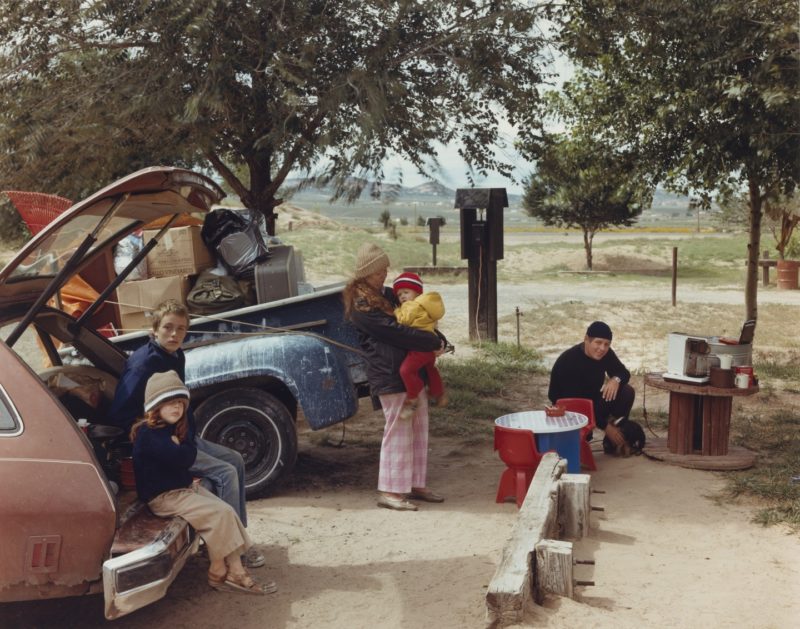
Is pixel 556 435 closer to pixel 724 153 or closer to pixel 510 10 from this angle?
pixel 510 10

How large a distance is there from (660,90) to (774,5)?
1.73m

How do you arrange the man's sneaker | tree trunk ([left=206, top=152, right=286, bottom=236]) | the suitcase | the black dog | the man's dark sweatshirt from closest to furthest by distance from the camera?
the man's sneaker < the suitcase < the man's dark sweatshirt < the black dog < tree trunk ([left=206, top=152, right=286, bottom=236])

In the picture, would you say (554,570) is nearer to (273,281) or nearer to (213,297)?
(273,281)

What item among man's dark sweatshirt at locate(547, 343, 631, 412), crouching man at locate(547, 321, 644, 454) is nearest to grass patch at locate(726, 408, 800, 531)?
crouching man at locate(547, 321, 644, 454)

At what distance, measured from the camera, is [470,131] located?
1038 centimetres

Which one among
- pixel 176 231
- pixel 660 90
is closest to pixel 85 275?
pixel 176 231

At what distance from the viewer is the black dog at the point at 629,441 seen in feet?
Answer: 26.1

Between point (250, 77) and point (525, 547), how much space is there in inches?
236

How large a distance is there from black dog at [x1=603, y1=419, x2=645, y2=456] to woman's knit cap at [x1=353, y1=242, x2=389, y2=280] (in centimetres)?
274

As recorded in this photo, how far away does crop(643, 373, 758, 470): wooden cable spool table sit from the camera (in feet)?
24.8

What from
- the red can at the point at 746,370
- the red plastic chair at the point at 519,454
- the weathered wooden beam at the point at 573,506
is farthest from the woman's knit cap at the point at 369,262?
the red can at the point at 746,370

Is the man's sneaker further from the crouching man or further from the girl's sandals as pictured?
the crouching man

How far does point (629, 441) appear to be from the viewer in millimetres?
7973

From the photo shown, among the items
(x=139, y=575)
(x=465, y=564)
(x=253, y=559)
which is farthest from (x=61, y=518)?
(x=465, y=564)
